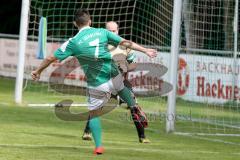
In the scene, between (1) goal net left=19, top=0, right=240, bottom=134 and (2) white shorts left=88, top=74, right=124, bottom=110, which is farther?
(1) goal net left=19, top=0, right=240, bottom=134

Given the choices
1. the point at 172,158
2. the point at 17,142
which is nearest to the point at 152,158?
the point at 172,158

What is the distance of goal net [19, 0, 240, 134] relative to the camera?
18578 millimetres

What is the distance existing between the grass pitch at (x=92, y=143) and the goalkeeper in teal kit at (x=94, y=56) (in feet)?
2.14

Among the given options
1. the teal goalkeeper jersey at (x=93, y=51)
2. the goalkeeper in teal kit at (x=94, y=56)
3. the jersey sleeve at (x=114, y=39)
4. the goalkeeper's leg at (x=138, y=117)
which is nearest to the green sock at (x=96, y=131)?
the goalkeeper in teal kit at (x=94, y=56)

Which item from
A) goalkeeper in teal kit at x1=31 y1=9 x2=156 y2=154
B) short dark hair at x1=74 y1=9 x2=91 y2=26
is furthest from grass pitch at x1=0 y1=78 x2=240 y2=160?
short dark hair at x1=74 y1=9 x2=91 y2=26

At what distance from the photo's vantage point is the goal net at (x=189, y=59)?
61.0 feet

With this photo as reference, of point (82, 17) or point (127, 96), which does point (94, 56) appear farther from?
point (127, 96)

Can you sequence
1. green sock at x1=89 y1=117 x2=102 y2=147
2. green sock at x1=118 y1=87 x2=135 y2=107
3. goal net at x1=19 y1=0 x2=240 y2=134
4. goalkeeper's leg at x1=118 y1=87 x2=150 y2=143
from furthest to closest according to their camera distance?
goal net at x1=19 y1=0 x2=240 y2=134
goalkeeper's leg at x1=118 y1=87 x2=150 y2=143
green sock at x1=118 y1=87 x2=135 y2=107
green sock at x1=89 y1=117 x2=102 y2=147

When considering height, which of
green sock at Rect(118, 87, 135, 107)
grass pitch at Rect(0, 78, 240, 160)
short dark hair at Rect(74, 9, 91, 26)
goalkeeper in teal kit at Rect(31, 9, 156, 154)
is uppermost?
short dark hair at Rect(74, 9, 91, 26)

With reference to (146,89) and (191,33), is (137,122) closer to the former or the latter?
(191,33)

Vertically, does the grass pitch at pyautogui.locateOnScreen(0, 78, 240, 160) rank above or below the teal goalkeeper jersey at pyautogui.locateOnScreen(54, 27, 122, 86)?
below

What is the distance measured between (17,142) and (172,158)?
2.56 meters

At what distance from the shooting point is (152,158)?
40.4ft

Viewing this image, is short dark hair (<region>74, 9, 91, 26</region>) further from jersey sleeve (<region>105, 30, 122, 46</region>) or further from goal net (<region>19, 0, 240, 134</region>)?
goal net (<region>19, 0, 240, 134</region>)
